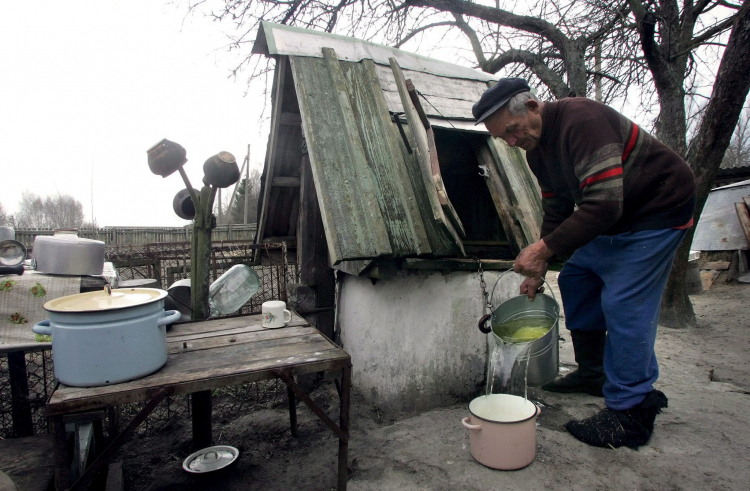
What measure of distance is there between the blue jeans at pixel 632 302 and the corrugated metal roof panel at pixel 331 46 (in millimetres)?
2476

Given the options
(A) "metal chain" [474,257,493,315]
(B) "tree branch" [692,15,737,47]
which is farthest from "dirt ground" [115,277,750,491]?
(B) "tree branch" [692,15,737,47]

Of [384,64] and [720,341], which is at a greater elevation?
[384,64]

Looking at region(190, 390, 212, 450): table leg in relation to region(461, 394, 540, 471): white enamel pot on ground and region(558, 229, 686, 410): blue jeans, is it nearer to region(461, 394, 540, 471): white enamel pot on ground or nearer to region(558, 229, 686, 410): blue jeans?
region(461, 394, 540, 471): white enamel pot on ground

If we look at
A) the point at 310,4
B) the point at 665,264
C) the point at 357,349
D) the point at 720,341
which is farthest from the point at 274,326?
the point at 310,4

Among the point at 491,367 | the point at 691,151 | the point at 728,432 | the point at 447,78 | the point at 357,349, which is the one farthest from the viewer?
the point at 691,151

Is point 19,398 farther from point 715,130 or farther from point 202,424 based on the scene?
point 715,130

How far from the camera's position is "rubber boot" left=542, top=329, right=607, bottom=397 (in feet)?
10.1

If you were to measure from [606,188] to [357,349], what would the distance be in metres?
2.13

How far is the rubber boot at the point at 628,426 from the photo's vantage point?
8.08 ft

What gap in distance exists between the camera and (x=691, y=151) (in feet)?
18.4

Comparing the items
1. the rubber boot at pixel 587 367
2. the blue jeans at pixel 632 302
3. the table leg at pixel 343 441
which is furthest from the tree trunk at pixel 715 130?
the table leg at pixel 343 441

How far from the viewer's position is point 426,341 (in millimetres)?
3062

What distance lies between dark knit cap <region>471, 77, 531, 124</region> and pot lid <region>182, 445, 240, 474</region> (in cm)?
261

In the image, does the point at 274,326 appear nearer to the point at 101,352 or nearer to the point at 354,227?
the point at 354,227
